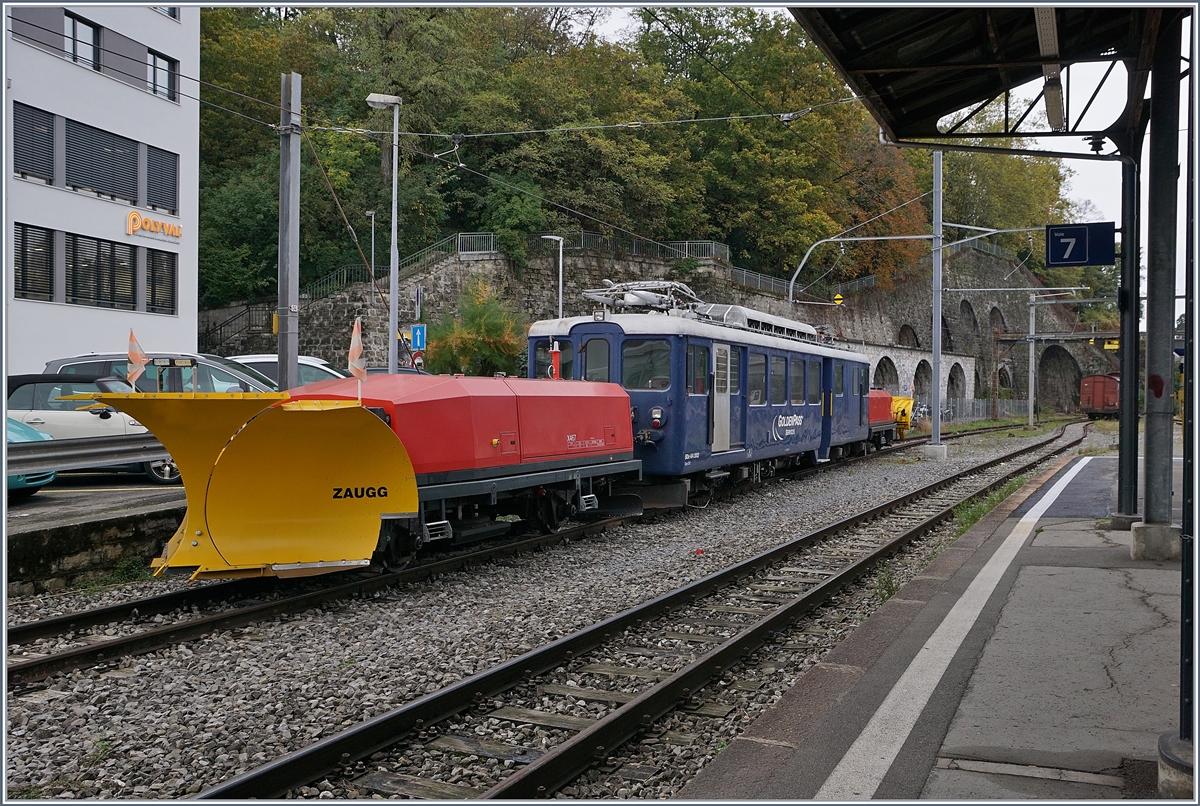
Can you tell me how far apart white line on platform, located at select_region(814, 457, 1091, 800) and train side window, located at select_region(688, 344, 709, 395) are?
5.79 metres

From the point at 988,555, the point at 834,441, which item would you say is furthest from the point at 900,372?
the point at 988,555

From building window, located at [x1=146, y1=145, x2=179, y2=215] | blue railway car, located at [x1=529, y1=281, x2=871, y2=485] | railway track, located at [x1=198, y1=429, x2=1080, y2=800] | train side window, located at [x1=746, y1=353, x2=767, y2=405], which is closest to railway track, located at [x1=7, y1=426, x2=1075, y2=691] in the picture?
railway track, located at [x1=198, y1=429, x2=1080, y2=800]

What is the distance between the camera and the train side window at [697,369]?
1408 cm

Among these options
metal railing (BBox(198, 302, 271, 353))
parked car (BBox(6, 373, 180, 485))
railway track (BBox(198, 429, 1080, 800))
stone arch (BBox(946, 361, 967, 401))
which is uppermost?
metal railing (BBox(198, 302, 271, 353))

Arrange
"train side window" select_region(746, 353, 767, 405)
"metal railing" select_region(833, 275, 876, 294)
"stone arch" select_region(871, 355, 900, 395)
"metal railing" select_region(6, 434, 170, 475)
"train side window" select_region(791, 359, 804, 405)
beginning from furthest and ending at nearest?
"metal railing" select_region(833, 275, 876, 294)
"stone arch" select_region(871, 355, 900, 395)
"train side window" select_region(791, 359, 804, 405)
"train side window" select_region(746, 353, 767, 405)
"metal railing" select_region(6, 434, 170, 475)

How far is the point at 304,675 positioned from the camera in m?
6.40

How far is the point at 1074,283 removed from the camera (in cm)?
9188

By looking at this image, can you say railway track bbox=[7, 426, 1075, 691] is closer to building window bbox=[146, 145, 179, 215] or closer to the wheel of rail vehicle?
the wheel of rail vehicle

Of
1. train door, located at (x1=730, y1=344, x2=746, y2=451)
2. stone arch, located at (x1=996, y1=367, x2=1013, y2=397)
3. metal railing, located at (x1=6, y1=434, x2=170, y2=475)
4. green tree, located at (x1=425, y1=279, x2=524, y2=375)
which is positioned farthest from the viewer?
stone arch, located at (x1=996, y1=367, x2=1013, y2=397)

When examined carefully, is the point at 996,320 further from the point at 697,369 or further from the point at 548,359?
the point at 548,359

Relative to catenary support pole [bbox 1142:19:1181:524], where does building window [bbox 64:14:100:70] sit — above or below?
above

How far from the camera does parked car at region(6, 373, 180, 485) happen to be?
13250 mm

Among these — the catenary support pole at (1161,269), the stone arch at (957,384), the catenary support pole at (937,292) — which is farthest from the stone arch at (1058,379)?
the catenary support pole at (1161,269)

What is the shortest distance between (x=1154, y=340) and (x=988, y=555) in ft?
9.03
